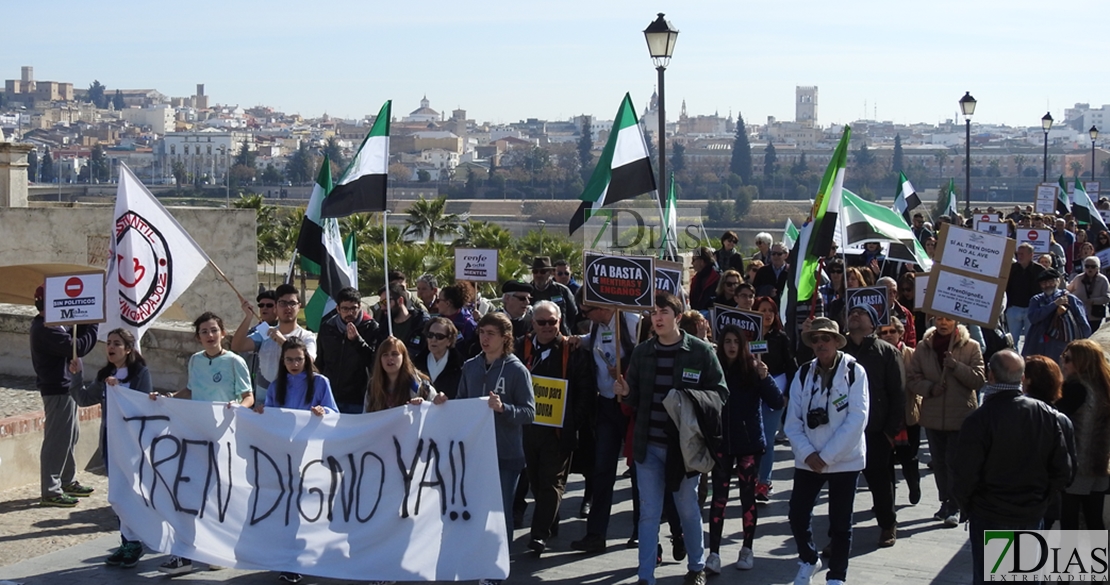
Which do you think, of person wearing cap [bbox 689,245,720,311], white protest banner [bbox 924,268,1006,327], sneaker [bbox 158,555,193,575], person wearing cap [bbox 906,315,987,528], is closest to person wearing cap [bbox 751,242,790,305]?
person wearing cap [bbox 689,245,720,311]

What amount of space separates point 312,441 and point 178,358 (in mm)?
5091

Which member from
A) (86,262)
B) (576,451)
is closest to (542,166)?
(86,262)

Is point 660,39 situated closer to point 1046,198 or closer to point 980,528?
point 980,528

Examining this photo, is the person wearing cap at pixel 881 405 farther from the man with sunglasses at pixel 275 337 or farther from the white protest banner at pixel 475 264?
the white protest banner at pixel 475 264

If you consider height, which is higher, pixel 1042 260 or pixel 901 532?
pixel 1042 260

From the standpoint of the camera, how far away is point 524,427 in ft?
25.7

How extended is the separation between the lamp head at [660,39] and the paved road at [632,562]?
6847 mm

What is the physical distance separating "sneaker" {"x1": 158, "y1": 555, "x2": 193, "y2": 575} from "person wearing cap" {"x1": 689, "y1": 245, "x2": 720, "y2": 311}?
20.3 ft

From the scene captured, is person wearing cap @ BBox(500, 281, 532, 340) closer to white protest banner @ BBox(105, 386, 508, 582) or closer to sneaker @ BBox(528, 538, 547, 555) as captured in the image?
sneaker @ BBox(528, 538, 547, 555)

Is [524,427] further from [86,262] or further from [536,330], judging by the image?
[86,262]

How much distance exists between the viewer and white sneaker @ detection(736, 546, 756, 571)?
7332 mm

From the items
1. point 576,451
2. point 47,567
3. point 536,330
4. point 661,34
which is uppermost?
point 661,34

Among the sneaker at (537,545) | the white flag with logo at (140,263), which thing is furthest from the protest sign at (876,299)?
the white flag with logo at (140,263)

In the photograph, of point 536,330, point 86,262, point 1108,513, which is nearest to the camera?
point 1108,513
